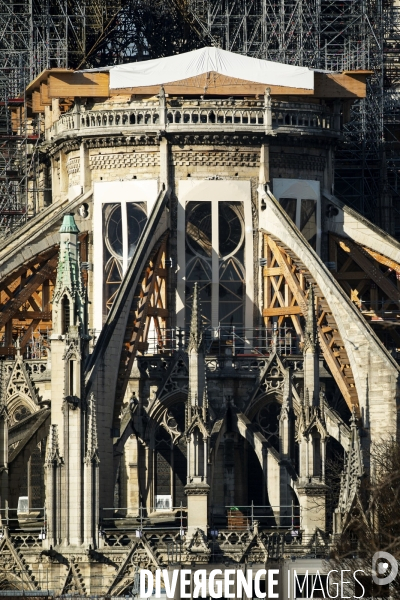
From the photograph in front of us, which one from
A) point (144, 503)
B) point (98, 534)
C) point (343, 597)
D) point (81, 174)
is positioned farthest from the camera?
point (81, 174)

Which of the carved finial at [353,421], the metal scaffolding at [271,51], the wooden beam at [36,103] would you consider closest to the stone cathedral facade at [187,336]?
the carved finial at [353,421]

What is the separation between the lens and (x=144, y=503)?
91188 mm

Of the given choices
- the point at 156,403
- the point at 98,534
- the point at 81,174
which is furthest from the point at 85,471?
the point at 81,174

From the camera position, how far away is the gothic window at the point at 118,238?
9606 cm

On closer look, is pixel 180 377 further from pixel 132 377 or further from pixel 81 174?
pixel 81 174

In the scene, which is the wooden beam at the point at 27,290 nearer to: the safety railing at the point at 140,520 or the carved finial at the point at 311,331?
the safety railing at the point at 140,520

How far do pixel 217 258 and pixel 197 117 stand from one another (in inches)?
190

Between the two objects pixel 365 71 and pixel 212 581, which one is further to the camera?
pixel 365 71

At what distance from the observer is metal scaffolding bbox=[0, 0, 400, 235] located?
104875 mm

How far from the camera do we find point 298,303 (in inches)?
3720

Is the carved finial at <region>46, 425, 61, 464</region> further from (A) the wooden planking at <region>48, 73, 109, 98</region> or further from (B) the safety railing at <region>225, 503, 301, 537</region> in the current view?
(A) the wooden planking at <region>48, 73, 109, 98</region>

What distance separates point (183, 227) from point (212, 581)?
21.0 m

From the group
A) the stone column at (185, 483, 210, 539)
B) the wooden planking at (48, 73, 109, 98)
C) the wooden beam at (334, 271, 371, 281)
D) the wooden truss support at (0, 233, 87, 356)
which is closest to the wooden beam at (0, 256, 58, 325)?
the wooden truss support at (0, 233, 87, 356)

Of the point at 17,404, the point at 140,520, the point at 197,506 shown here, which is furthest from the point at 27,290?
the point at 197,506
